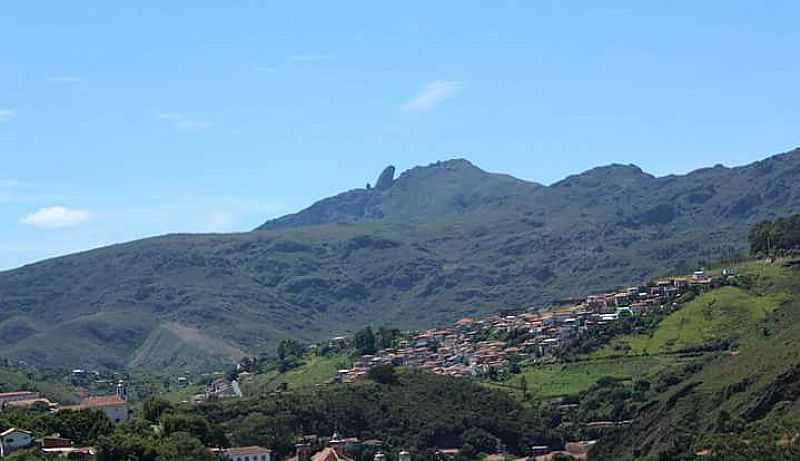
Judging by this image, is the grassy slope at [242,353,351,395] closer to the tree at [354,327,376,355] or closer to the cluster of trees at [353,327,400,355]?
the tree at [354,327,376,355]

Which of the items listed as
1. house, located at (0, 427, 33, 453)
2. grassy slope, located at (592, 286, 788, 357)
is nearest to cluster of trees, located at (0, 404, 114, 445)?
house, located at (0, 427, 33, 453)

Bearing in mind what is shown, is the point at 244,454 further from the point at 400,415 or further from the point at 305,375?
the point at 305,375

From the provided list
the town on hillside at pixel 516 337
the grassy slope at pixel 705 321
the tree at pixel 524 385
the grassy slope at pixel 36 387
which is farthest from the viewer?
the town on hillside at pixel 516 337

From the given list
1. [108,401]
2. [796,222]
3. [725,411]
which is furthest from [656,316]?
[108,401]

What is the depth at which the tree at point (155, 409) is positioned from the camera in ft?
279

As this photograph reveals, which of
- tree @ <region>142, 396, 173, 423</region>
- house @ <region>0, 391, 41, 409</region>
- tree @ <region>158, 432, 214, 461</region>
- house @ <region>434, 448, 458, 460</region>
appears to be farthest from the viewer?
house @ <region>434, 448, 458, 460</region>

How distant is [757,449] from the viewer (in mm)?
63312

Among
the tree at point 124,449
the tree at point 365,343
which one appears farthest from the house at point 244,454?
the tree at point 365,343

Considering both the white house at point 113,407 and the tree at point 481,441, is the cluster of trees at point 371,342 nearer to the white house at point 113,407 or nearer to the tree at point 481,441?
the tree at point 481,441

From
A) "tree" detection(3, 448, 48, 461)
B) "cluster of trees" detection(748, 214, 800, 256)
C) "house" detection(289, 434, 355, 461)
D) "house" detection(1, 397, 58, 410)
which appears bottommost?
"house" detection(289, 434, 355, 461)

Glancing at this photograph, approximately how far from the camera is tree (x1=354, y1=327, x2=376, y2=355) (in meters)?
158

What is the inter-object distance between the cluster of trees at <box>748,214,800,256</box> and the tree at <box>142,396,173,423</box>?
76.2m

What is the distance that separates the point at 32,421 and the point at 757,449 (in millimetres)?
36941

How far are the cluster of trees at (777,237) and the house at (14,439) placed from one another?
301 ft
